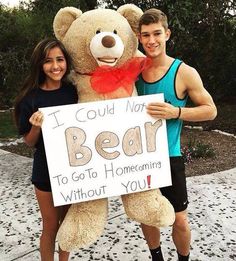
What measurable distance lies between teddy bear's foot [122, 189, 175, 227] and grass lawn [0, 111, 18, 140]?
553cm

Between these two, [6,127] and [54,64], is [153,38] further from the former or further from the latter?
[6,127]

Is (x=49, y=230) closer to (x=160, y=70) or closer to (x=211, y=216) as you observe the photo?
(x=160, y=70)

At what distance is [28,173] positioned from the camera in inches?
194

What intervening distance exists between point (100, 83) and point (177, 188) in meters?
0.74

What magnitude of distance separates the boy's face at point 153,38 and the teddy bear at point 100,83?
0.28 ft

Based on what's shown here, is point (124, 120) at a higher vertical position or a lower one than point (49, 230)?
higher

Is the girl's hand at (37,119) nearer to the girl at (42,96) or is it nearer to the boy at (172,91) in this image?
the girl at (42,96)

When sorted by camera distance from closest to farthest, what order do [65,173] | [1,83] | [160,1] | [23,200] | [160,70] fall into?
1. [65,173]
2. [160,70]
3. [23,200]
4. [160,1]
5. [1,83]

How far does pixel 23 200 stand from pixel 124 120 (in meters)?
2.25

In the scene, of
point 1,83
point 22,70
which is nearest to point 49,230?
point 22,70

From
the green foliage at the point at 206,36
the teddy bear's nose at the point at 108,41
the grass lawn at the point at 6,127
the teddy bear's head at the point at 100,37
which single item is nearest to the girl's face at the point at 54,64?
the teddy bear's head at the point at 100,37

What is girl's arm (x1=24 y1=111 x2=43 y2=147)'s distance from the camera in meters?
2.00

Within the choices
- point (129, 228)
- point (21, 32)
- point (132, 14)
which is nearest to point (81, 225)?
point (129, 228)

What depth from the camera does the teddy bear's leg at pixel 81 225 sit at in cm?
222
